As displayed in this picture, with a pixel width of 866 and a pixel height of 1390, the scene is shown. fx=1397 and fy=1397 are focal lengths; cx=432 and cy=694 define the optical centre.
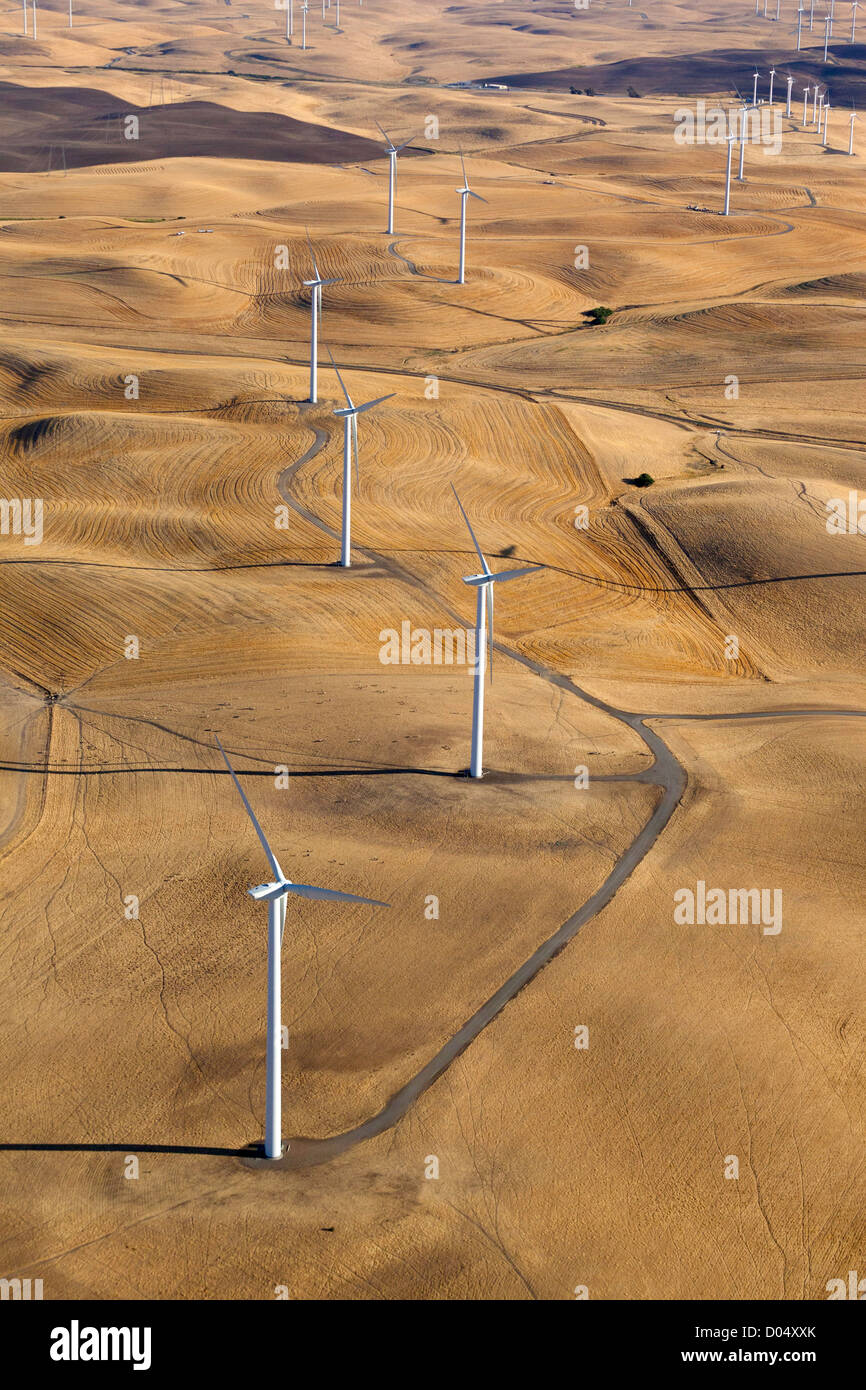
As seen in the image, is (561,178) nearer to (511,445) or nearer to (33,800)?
(511,445)

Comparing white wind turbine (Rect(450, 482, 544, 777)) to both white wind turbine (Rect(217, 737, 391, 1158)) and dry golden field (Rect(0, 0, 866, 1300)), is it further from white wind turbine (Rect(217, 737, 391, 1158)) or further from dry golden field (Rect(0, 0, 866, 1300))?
white wind turbine (Rect(217, 737, 391, 1158))

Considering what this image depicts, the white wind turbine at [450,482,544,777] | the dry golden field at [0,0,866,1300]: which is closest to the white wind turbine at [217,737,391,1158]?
the dry golden field at [0,0,866,1300]

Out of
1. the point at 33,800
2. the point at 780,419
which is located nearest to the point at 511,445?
the point at 780,419

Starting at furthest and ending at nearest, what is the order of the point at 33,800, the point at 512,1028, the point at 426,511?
the point at 426,511 < the point at 33,800 < the point at 512,1028

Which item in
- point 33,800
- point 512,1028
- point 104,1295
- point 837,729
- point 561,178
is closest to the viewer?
point 104,1295

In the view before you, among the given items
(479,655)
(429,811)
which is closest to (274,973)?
(429,811)

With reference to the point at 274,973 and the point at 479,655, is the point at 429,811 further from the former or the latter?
the point at 274,973

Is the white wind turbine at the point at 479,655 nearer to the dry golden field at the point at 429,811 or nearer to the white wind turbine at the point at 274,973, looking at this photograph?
the dry golden field at the point at 429,811

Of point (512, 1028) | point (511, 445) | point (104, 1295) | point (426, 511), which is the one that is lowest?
point (104, 1295)
